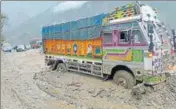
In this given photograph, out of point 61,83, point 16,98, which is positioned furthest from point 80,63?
point 16,98

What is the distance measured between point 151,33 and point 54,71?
26.7ft

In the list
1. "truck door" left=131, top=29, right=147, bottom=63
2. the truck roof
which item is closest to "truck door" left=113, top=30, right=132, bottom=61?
"truck door" left=131, top=29, right=147, bottom=63

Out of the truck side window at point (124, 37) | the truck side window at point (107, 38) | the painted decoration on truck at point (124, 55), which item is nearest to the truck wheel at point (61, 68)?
the painted decoration on truck at point (124, 55)

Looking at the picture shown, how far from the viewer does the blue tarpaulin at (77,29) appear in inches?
527

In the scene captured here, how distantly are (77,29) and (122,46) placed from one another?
372 cm

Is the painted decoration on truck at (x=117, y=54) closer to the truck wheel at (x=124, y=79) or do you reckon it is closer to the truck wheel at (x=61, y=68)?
the truck wheel at (x=124, y=79)

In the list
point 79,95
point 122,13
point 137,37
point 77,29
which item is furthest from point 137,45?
point 77,29

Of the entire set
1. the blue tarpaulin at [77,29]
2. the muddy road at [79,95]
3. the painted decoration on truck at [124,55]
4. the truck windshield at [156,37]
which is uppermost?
the blue tarpaulin at [77,29]

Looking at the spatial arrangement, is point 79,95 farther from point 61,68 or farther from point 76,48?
point 61,68

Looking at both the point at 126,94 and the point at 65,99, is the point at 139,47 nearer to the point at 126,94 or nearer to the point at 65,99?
the point at 126,94

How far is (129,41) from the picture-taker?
38.0 ft

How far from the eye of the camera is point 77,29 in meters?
14.9

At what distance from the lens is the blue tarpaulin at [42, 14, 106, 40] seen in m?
13.4

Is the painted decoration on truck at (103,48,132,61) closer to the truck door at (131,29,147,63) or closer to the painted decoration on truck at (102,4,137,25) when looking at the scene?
the truck door at (131,29,147,63)
